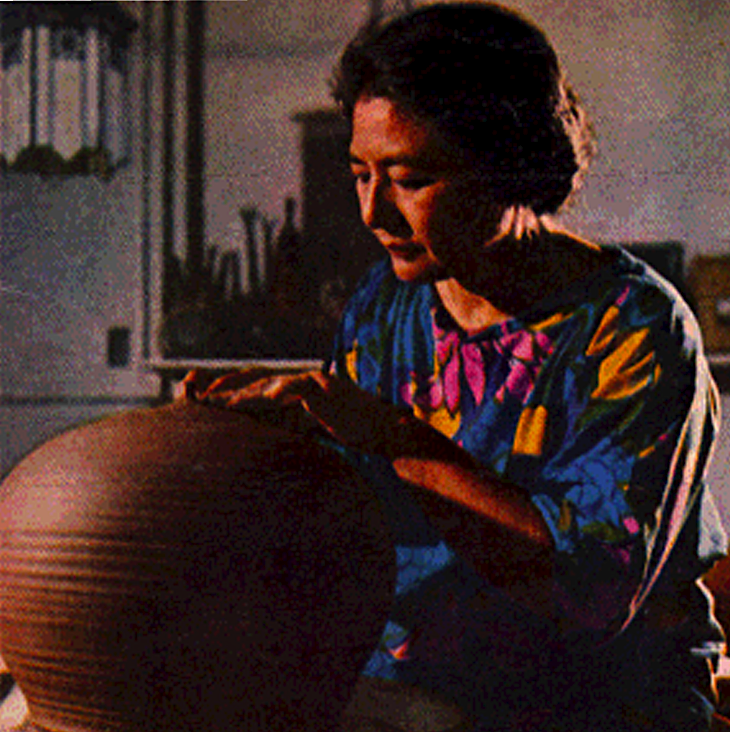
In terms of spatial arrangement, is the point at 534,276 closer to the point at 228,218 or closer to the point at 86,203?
the point at 228,218

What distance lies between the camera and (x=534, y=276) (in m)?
0.95

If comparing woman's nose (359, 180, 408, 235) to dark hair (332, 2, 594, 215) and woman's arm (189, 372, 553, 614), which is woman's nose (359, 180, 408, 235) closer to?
dark hair (332, 2, 594, 215)

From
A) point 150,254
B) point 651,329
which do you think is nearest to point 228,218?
point 150,254

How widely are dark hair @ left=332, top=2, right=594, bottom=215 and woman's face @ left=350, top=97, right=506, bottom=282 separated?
0.02 m

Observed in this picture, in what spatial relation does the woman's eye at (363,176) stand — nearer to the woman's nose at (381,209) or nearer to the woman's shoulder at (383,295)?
the woman's nose at (381,209)

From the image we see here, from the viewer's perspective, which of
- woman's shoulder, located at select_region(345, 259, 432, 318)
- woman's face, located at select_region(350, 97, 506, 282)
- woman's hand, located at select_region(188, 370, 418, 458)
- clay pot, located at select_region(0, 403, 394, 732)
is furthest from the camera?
woman's shoulder, located at select_region(345, 259, 432, 318)

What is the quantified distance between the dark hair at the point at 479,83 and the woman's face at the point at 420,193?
0.05ft

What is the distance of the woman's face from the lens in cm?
92

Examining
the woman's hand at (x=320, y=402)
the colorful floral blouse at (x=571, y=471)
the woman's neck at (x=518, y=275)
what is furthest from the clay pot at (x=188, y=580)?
the woman's neck at (x=518, y=275)

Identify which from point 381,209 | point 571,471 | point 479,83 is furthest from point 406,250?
point 571,471

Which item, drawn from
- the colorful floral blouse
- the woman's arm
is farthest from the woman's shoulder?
the woman's arm

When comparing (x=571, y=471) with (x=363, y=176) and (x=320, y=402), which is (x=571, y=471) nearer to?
(x=320, y=402)

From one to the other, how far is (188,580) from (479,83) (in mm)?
561

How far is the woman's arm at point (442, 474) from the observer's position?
0.82 metres
